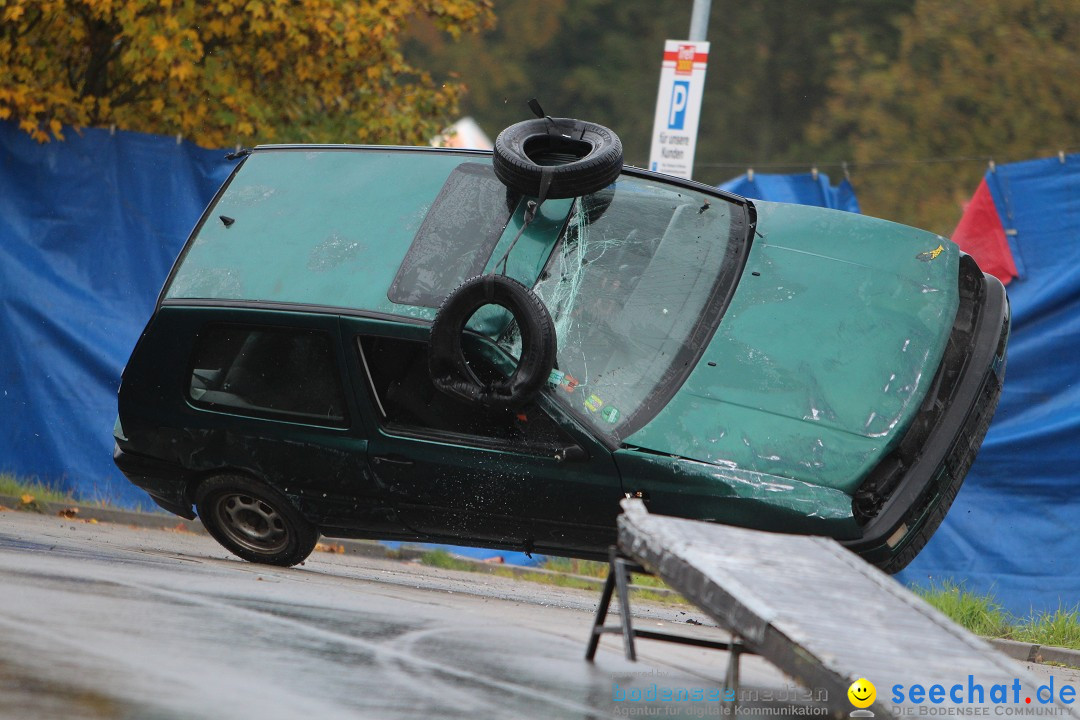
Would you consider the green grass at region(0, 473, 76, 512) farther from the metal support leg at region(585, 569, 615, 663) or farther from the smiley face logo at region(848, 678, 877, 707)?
the smiley face logo at region(848, 678, 877, 707)

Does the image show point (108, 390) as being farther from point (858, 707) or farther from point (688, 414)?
point (858, 707)

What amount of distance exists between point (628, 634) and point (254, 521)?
2.93 meters

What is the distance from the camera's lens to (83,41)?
1035 centimetres

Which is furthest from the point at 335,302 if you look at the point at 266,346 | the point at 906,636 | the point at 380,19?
the point at 380,19

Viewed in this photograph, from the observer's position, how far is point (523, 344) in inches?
236

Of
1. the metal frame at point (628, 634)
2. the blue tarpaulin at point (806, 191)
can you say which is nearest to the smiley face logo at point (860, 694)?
the metal frame at point (628, 634)

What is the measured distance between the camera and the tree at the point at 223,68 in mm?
9797

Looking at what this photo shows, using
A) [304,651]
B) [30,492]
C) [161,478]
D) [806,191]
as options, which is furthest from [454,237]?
[30,492]

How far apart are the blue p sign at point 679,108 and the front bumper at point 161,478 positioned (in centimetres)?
460

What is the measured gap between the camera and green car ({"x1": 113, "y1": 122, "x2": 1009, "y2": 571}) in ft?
19.5

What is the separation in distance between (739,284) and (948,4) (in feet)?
73.8

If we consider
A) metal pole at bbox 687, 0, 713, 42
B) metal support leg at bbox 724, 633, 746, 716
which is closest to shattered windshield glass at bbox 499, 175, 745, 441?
metal support leg at bbox 724, 633, 746, 716

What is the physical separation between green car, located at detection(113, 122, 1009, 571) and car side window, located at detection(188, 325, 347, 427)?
0.01 meters

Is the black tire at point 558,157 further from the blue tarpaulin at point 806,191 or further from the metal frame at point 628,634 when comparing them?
the blue tarpaulin at point 806,191
